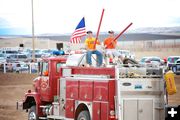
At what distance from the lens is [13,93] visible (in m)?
30.2

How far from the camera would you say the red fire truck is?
12820 millimetres

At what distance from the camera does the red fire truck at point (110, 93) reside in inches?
505

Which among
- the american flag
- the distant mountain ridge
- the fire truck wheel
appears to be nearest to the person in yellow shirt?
the american flag

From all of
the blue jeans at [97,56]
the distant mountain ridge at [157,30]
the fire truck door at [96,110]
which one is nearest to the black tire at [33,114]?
the blue jeans at [97,56]

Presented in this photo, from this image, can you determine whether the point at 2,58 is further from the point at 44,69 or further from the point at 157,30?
the point at 44,69

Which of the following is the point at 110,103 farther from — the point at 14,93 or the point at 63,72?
the point at 14,93

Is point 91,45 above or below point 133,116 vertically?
above

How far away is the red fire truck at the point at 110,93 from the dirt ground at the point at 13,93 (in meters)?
5.89

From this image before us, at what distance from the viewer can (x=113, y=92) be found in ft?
42.1

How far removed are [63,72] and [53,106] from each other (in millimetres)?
1179

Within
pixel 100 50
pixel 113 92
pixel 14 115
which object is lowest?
pixel 14 115

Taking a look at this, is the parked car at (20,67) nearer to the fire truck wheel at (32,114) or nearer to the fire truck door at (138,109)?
the fire truck wheel at (32,114)

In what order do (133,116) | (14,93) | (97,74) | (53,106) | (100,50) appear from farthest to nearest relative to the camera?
(14,93), (53,106), (100,50), (97,74), (133,116)

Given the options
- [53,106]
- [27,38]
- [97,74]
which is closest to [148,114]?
[97,74]
